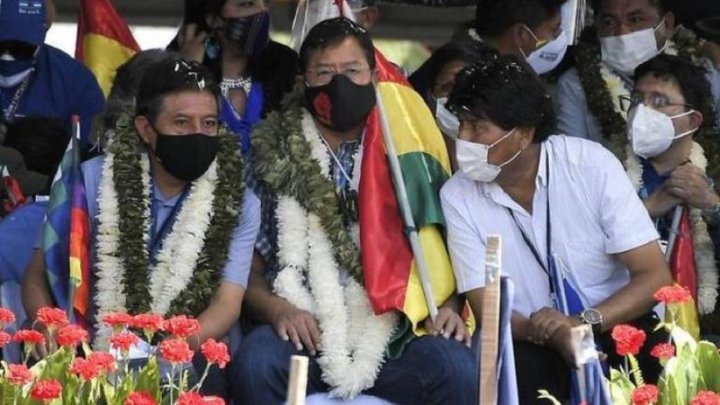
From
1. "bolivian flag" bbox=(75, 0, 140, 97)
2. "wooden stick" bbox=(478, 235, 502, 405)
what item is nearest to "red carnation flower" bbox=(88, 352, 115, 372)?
"wooden stick" bbox=(478, 235, 502, 405)

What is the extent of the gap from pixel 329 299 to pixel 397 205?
40 cm

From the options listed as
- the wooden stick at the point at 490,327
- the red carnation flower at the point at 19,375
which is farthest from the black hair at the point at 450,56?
the red carnation flower at the point at 19,375

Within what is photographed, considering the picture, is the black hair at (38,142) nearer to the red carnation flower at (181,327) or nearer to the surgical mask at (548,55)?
the surgical mask at (548,55)

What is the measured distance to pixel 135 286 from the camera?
5.28 m

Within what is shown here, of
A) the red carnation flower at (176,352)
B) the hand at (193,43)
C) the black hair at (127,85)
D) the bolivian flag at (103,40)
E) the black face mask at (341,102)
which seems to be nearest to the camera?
the red carnation flower at (176,352)

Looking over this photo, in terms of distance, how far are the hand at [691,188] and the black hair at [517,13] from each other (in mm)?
1088

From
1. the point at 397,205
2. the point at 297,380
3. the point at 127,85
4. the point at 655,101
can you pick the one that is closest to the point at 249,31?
the point at 127,85

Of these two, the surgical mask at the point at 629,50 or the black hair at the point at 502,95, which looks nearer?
the black hair at the point at 502,95

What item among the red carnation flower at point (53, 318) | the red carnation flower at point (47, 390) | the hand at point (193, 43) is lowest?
the red carnation flower at point (47, 390)

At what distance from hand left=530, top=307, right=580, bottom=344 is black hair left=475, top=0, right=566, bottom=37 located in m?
1.74

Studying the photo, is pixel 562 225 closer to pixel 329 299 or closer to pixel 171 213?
pixel 329 299

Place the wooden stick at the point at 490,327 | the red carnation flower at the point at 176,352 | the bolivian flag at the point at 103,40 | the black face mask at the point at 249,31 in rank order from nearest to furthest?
the wooden stick at the point at 490,327 < the red carnation flower at the point at 176,352 < the black face mask at the point at 249,31 < the bolivian flag at the point at 103,40

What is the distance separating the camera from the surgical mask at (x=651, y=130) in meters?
5.85

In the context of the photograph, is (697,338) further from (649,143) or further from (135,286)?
(135,286)
